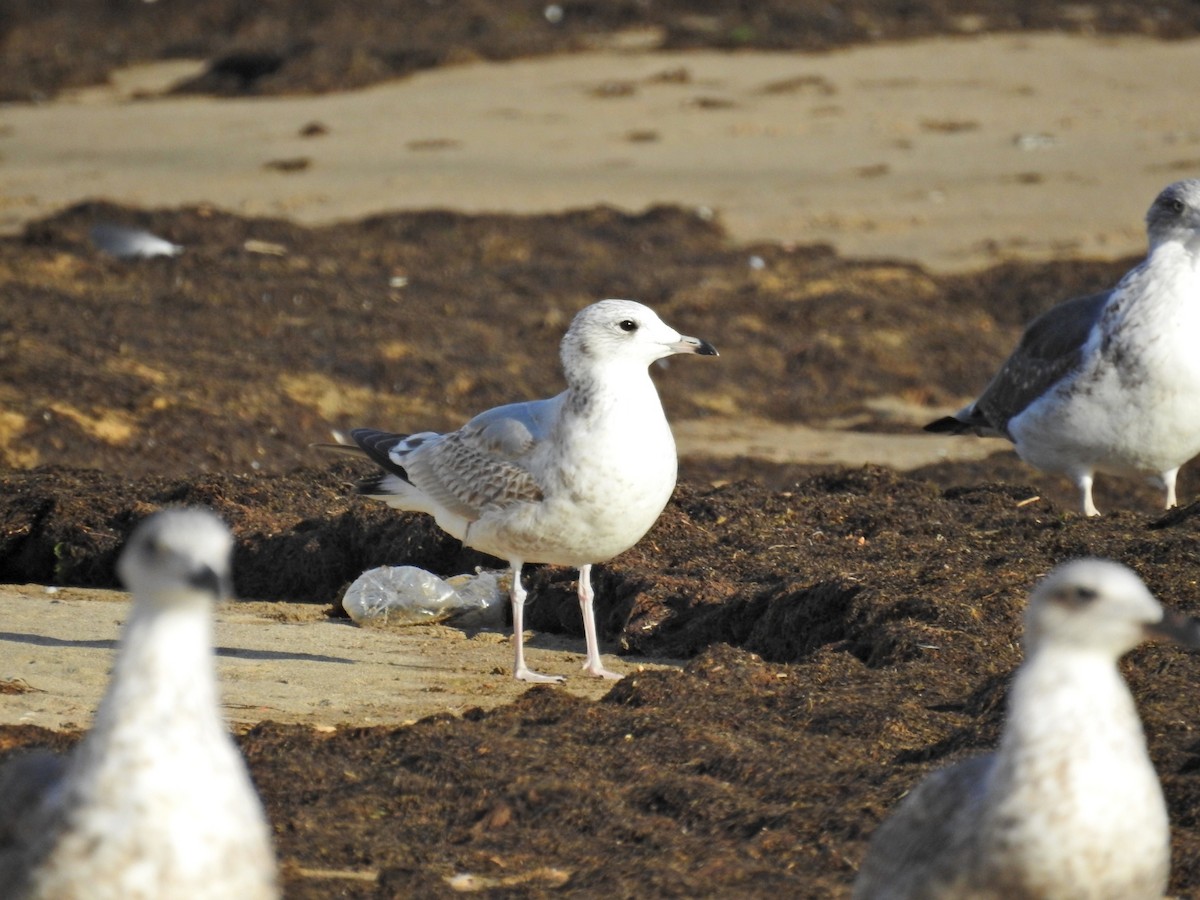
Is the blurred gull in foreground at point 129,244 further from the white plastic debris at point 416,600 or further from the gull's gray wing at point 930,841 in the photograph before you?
Result: the gull's gray wing at point 930,841

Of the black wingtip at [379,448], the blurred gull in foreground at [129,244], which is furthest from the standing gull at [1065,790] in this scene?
the blurred gull in foreground at [129,244]

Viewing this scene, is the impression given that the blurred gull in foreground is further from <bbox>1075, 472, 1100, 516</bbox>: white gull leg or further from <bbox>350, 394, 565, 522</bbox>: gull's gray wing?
<bbox>1075, 472, 1100, 516</bbox>: white gull leg

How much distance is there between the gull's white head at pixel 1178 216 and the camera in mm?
8359

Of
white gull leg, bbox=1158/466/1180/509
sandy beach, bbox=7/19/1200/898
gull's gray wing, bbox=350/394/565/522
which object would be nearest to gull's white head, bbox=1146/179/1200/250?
white gull leg, bbox=1158/466/1180/509

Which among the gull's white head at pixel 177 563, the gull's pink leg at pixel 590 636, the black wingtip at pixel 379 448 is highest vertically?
the gull's white head at pixel 177 563

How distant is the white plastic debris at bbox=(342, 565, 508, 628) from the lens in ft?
23.5

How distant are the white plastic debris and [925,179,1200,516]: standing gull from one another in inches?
112

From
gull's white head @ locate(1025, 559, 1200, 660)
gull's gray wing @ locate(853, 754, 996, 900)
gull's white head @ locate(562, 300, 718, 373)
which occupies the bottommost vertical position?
gull's gray wing @ locate(853, 754, 996, 900)

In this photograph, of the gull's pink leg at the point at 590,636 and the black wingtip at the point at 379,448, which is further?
the black wingtip at the point at 379,448

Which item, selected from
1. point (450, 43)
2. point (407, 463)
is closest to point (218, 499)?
point (407, 463)

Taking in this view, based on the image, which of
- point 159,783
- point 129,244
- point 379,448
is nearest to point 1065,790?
point 159,783

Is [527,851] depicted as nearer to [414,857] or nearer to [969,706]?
[414,857]

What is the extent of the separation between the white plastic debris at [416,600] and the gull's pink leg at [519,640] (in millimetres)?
575

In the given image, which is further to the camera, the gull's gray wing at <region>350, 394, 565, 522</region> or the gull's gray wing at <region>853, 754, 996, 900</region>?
the gull's gray wing at <region>350, 394, 565, 522</region>
